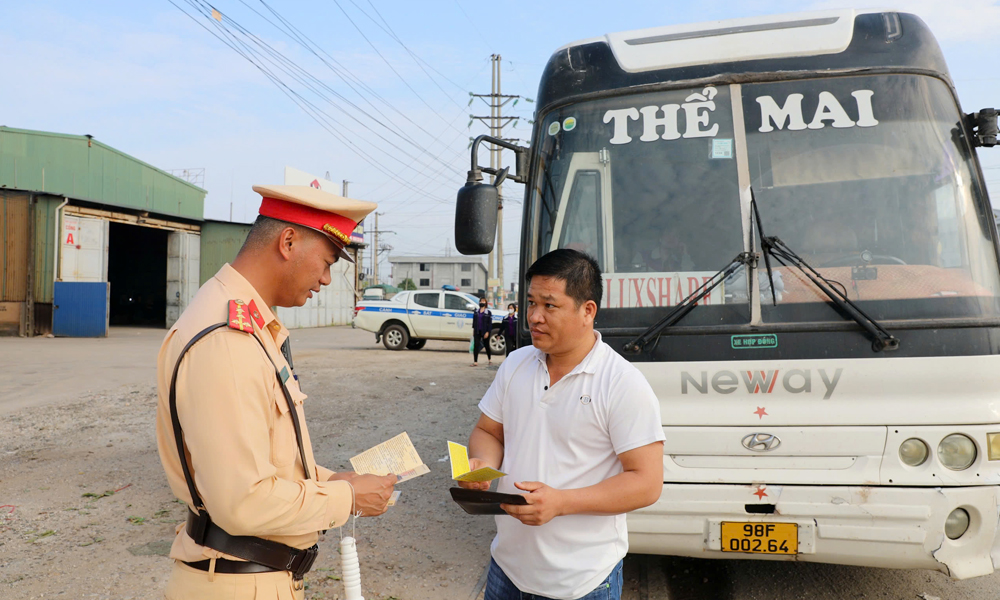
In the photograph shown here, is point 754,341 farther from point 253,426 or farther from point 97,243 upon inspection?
point 97,243

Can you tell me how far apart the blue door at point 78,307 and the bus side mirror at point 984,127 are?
25.4 m

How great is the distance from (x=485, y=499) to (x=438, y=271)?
104331 mm

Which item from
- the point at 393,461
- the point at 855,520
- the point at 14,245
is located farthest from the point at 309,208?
the point at 14,245

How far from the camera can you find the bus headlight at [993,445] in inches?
132

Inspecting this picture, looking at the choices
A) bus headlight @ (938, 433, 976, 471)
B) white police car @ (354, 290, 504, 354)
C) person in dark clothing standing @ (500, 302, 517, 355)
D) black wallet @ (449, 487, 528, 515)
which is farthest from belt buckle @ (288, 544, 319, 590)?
white police car @ (354, 290, 504, 354)

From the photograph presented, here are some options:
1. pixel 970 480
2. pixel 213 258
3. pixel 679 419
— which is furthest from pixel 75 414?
pixel 213 258

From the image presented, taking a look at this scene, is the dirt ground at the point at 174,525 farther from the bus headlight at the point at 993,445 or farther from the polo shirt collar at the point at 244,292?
the polo shirt collar at the point at 244,292

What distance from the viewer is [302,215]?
6.52ft

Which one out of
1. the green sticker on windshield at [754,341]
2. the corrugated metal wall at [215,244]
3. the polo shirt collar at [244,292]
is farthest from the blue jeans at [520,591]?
the corrugated metal wall at [215,244]

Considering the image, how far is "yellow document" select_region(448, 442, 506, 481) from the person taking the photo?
6.88 feet

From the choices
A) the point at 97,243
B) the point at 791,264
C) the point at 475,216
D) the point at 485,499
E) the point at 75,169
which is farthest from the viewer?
the point at 75,169

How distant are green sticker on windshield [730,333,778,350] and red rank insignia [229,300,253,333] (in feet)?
8.87

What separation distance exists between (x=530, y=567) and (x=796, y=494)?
1.79 meters

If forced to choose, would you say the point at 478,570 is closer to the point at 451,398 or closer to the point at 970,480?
→ the point at 970,480
